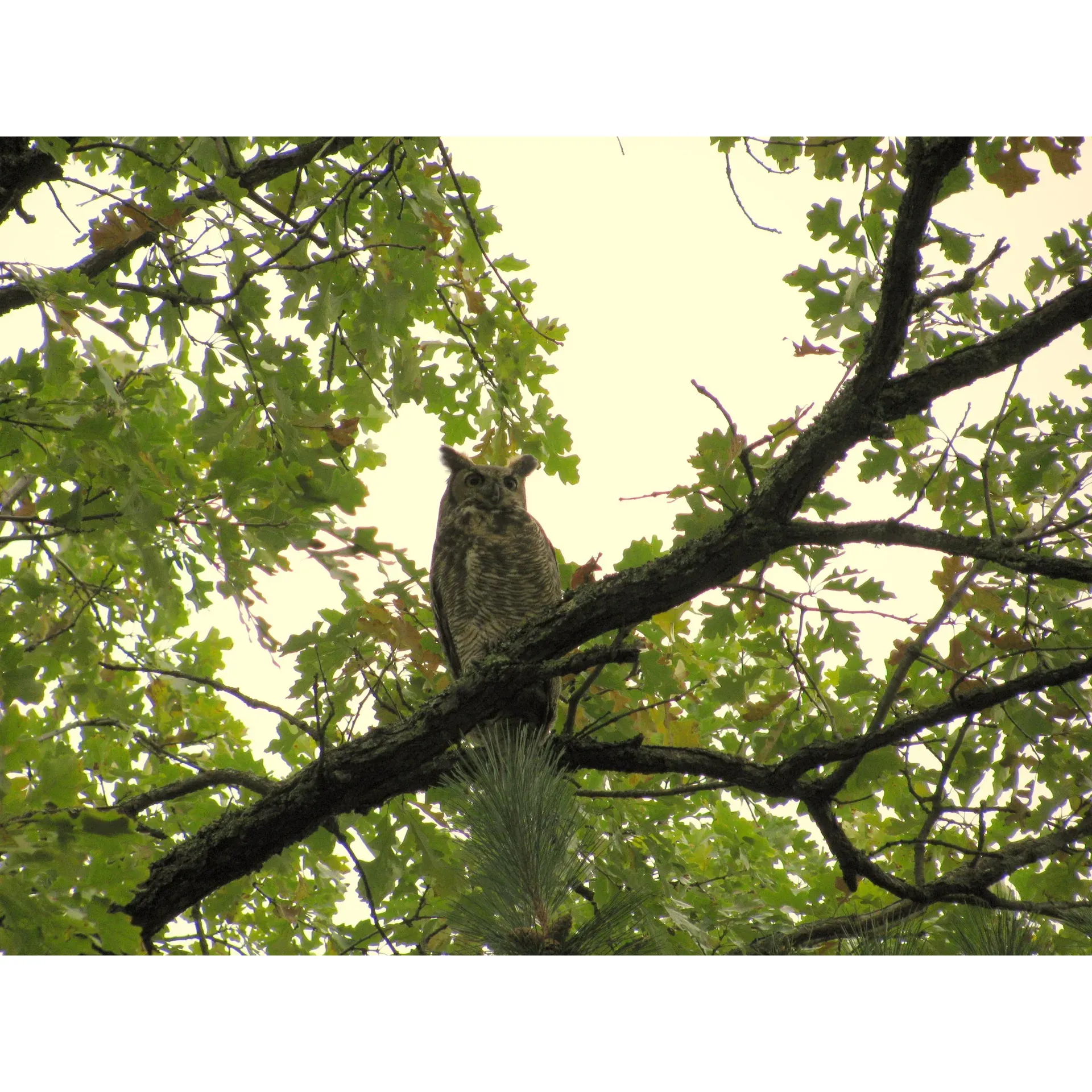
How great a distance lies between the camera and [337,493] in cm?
181

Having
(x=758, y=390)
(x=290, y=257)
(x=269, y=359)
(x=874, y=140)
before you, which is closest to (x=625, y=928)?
(x=269, y=359)

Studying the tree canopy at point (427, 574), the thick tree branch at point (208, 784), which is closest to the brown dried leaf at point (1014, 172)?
the tree canopy at point (427, 574)

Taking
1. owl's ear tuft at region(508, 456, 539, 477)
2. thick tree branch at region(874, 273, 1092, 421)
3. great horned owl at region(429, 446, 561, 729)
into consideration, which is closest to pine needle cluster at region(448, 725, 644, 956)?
thick tree branch at region(874, 273, 1092, 421)

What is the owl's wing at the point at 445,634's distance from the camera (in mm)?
2762

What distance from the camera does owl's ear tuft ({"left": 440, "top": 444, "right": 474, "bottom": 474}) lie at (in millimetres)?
3029

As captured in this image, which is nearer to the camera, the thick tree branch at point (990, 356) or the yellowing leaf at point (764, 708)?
the thick tree branch at point (990, 356)

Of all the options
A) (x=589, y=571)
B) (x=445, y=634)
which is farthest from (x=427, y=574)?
(x=589, y=571)

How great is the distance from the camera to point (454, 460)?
3051 millimetres

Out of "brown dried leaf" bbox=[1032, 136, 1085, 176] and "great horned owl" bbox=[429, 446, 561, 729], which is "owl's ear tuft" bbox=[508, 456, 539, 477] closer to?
"great horned owl" bbox=[429, 446, 561, 729]

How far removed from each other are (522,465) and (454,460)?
8.4 inches

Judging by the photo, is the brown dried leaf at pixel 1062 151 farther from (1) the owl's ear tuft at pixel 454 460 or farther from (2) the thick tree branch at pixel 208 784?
(2) the thick tree branch at pixel 208 784

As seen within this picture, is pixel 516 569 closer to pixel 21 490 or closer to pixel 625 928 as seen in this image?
pixel 21 490

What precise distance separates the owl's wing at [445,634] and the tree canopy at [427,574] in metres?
0.05

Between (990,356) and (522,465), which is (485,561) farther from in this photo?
(990,356)
